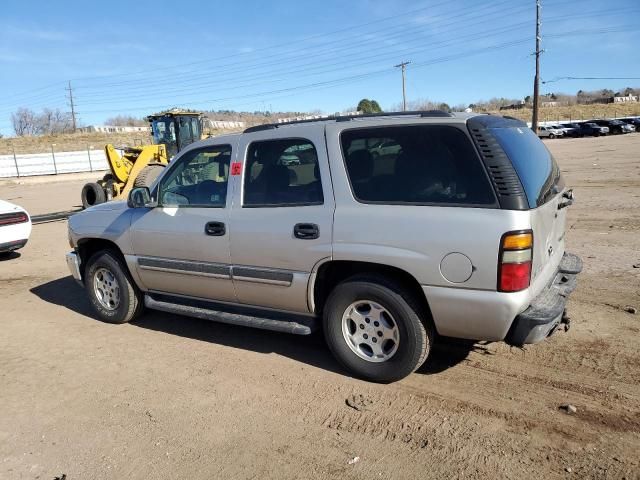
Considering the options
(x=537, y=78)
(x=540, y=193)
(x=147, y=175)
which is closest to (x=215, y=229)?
(x=540, y=193)

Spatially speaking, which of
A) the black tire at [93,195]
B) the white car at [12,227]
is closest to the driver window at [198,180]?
the white car at [12,227]

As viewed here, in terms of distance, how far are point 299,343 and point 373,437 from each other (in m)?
1.69

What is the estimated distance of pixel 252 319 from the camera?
4527mm

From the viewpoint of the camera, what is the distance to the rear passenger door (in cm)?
408

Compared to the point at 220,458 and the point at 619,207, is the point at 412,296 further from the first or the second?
the point at 619,207

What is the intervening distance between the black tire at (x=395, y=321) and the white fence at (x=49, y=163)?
43291 mm

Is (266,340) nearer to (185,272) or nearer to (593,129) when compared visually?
(185,272)

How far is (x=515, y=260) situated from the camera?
3.36 metres

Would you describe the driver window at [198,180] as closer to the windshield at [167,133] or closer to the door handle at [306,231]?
the door handle at [306,231]

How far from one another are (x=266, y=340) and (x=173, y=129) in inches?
635

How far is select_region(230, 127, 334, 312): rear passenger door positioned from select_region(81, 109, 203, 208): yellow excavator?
980 centimetres

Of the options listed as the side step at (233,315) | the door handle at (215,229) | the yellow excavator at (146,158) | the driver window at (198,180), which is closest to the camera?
the side step at (233,315)

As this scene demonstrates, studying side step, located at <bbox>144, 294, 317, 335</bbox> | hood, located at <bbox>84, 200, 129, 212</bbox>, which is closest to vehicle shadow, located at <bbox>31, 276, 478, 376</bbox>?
side step, located at <bbox>144, 294, 317, 335</bbox>

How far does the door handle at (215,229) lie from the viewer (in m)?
4.54
